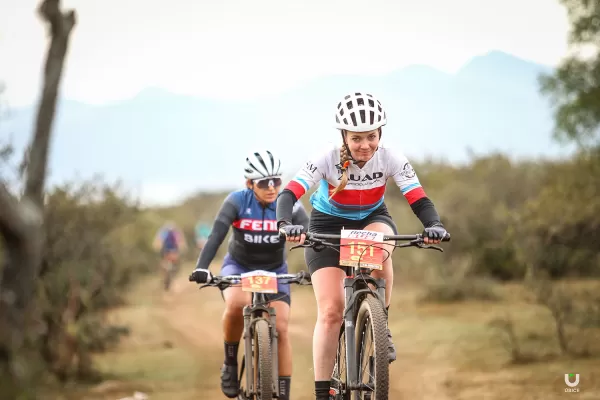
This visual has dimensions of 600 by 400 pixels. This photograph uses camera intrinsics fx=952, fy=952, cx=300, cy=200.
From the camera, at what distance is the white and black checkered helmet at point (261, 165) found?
26.9 feet

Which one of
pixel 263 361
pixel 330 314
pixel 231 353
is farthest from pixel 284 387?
pixel 330 314

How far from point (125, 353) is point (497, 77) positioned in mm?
25931

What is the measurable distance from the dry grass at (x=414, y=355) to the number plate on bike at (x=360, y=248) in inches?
116

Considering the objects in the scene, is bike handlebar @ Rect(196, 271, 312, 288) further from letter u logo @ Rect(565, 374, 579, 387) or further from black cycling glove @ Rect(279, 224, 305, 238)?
letter u logo @ Rect(565, 374, 579, 387)

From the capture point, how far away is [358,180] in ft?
22.5

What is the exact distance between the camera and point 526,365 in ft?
41.1

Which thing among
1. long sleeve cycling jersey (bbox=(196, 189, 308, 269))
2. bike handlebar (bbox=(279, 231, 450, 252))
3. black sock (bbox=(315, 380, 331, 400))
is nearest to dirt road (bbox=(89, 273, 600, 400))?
long sleeve cycling jersey (bbox=(196, 189, 308, 269))

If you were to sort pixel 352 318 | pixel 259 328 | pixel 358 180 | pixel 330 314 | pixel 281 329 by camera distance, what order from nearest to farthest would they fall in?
pixel 352 318
pixel 330 314
pixel 358 180
pixel 259 328
pixel 281 329

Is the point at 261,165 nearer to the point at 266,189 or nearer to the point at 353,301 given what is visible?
the point at 266,189

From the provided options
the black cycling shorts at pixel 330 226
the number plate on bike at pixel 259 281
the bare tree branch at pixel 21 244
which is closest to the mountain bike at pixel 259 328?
the number plate on bike at pixel 259 281

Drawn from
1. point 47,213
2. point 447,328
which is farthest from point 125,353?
point 447,328

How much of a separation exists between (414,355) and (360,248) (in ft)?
26.7

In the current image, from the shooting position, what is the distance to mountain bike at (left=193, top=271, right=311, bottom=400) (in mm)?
7379

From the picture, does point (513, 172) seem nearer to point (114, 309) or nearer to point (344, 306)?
point (114, 309)
